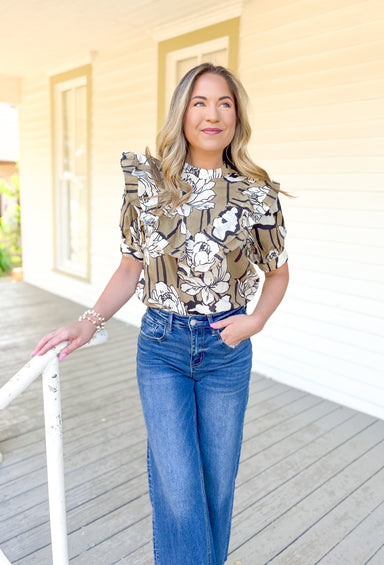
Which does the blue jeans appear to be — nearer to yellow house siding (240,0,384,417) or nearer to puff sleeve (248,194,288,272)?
puff sleeve (248,194,288,272)

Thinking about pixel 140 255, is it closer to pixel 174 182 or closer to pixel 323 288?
pixel 174 182

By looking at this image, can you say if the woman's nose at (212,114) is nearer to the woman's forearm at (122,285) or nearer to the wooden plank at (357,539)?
the woman's forearm at (122,285)

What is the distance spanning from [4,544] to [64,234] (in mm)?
4773

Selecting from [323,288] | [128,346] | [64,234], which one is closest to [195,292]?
[323,288]

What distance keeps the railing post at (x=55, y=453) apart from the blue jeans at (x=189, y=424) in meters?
0.26

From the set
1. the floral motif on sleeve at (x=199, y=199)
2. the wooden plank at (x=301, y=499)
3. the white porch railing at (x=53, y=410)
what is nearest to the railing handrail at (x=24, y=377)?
the white porch railing at (x=53, y=410)

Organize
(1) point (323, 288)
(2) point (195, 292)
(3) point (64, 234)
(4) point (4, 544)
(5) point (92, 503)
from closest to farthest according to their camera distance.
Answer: (2) point (195, 292), (4) point (4, 544), (5) point (92, 503), (1) point (323, 288), (3) point (64, 234)

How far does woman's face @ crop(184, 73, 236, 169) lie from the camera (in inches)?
52.5

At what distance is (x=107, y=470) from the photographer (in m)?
2.38

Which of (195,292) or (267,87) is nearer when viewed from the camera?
(195,292)

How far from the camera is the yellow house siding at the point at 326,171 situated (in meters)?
2.94

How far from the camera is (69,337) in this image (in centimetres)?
126

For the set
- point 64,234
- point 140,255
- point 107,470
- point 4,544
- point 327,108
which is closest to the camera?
point 140,255

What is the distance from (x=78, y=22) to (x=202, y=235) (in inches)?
153
